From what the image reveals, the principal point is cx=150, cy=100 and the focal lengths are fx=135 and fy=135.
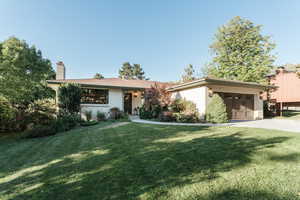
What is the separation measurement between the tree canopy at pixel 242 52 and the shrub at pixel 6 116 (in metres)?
21.9

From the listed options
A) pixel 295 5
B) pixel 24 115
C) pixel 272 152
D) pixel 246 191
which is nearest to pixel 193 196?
pixel 246 191

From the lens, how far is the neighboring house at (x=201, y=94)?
967cm

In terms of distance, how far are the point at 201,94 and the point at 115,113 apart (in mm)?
7328

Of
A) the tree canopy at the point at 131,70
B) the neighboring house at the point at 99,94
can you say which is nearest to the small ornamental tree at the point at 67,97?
the neighboring house at the point at 99,94

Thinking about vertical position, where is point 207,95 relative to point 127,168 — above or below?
above

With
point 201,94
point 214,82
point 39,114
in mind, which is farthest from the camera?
point 201,94

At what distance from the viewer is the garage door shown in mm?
11000

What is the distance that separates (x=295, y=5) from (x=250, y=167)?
16032 millimetres

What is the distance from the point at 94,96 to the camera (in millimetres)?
12602

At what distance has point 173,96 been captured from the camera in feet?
42.5

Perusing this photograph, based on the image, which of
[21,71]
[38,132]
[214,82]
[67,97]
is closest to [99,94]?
[67,97]

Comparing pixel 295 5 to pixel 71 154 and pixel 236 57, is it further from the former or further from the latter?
pixel 71 154

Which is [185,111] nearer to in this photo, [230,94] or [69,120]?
[230,94]

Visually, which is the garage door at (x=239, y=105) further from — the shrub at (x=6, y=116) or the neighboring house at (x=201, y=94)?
the shrub at (x=6, y=116)
